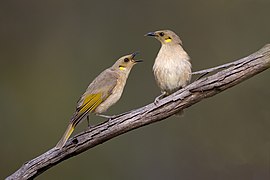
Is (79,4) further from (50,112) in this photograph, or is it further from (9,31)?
(50,112)

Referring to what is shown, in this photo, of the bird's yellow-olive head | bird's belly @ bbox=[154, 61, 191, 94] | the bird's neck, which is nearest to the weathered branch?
bird's belly @ bbox=[154, 61, 191, 94]

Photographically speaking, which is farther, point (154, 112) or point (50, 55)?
point (50, 55)

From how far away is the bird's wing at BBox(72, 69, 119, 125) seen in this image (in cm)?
423

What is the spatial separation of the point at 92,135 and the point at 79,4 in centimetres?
336

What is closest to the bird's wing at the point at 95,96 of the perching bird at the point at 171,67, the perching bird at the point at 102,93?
the perching bird at the point at 102,93

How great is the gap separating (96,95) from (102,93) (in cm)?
5

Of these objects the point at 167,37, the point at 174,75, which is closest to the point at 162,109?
the point at 174,75

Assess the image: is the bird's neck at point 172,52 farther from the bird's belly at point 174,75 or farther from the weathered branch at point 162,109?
the weathered branch at point 162,109

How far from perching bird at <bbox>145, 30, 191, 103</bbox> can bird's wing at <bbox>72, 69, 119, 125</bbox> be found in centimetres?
38

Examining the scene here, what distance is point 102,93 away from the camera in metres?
4.39

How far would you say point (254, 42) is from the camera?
6.28 m

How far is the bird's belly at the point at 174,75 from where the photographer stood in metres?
4.32

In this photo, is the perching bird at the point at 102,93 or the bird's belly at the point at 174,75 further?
the bird's belly at the point at 174,75

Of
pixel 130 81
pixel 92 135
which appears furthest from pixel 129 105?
pixel 92 135
